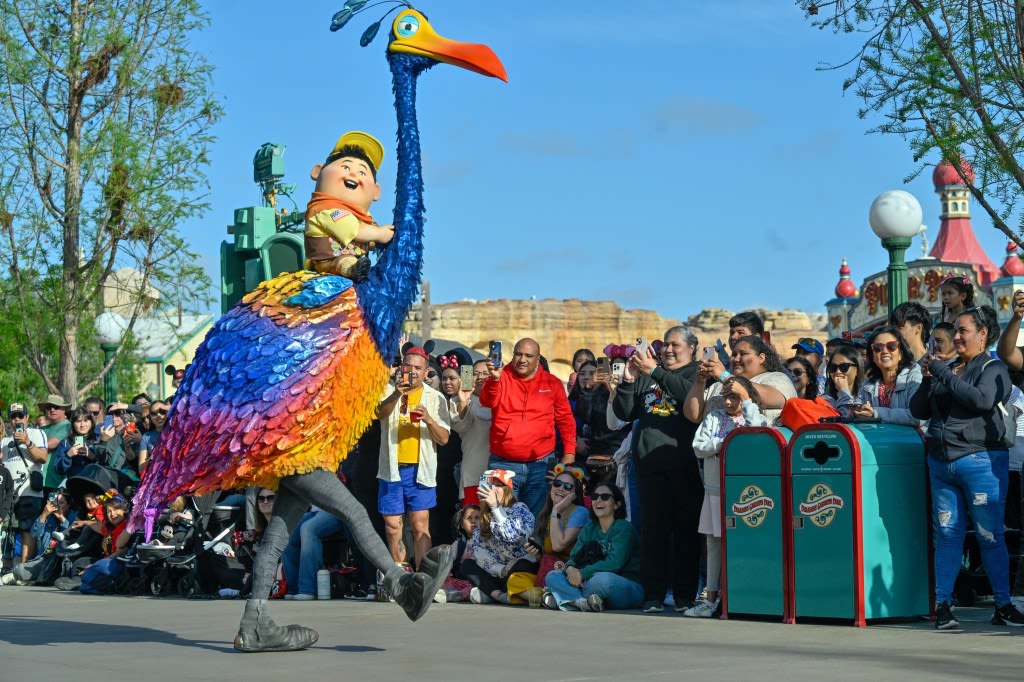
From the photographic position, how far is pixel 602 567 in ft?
36.9

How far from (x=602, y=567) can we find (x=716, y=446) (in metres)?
1.42

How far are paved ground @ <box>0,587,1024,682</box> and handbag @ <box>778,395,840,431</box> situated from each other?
1286 millimetres

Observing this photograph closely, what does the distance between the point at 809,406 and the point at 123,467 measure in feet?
26.4

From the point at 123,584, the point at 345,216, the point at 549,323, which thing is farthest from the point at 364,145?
the point at 549,323

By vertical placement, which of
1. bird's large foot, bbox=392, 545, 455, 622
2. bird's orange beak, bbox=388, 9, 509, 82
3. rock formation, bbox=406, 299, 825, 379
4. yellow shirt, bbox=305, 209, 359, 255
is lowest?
bird's large foot, bbox=392, 545, 455, 622

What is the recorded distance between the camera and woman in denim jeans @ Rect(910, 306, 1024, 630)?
9.37 meters

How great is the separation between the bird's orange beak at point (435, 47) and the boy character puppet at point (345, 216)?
676 mm

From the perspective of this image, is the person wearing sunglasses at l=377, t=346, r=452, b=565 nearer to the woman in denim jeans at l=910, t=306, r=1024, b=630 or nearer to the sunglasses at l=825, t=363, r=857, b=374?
the sunglasses at l=825, t=363, r=857, b=374

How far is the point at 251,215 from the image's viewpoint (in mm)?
13445

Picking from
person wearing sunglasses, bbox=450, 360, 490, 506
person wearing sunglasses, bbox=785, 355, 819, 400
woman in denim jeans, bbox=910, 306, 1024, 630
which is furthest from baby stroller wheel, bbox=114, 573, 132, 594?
woman in denim jeans, bbox=910, 306, 1024, 630

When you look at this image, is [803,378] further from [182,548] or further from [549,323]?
[549,323]

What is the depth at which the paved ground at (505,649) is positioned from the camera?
7863mm

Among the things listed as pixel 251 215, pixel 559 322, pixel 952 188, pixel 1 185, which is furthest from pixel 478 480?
pixel 559 322

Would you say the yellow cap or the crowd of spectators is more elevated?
the yellow cap
